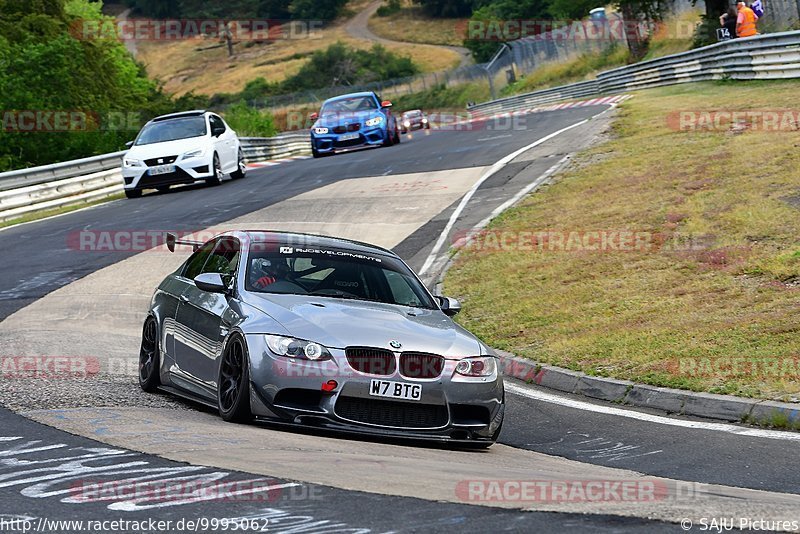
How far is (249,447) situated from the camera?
7301 millimetres

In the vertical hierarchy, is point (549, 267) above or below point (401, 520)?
below

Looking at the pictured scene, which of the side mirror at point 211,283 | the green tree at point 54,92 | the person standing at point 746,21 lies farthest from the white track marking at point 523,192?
the green tree at point 54,92

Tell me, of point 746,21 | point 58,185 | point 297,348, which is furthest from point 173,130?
point 297,348

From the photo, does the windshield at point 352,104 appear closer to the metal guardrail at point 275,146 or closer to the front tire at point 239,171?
the metal guardrail at point 275,146

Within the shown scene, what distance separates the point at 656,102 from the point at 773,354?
23.7 m

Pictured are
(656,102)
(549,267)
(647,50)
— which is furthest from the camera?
(647,50)

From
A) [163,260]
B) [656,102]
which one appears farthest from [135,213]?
[656,102]

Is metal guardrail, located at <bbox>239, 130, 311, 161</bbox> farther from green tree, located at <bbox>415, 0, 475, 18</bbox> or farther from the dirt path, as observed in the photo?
green tree, located at <bbox>415, 0, 475, 18</bbox>

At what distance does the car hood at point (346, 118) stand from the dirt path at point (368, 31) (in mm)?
91056

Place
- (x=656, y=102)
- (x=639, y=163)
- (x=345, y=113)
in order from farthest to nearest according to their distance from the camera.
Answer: (x=345, y=113) < (x=656, y=102) < (x=639, y=163)

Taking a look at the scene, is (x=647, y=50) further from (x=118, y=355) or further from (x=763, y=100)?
(x=118, y=355)

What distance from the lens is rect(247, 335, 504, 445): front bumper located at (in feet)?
26.9

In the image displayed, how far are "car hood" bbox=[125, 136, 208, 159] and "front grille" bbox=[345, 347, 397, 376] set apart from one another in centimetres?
1986

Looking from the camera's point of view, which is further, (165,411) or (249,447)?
(165,411)
